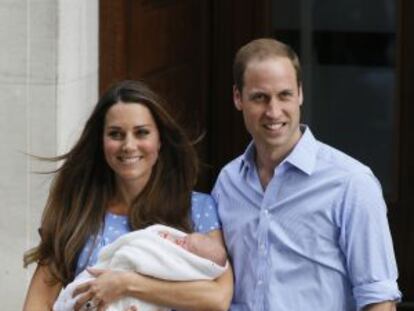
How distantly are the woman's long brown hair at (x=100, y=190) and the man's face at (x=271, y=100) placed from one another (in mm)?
425

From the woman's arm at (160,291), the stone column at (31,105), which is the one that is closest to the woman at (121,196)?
the woman's arm at (160,291)

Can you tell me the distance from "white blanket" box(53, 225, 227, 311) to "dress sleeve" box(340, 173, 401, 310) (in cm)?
45

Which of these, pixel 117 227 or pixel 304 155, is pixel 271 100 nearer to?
pixel 304 155

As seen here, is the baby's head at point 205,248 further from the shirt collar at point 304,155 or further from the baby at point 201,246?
the shirt collar at point 304,155

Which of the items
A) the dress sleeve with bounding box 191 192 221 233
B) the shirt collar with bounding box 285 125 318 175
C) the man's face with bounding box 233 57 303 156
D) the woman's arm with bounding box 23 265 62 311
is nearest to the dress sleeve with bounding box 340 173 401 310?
the shirt collar with bounding box 285 125 318 175

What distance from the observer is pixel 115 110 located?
187 inches

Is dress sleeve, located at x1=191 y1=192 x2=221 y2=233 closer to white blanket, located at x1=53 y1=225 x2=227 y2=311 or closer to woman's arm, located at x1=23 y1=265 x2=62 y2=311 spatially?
white blanket, located at x1=53 y1=225 x2=227 y2=311

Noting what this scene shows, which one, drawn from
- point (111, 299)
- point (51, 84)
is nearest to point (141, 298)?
point (111, 299)

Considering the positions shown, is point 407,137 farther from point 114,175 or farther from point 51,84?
point 114,175

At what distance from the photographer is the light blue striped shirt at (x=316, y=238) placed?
4.35 m

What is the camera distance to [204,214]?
477 centimetres

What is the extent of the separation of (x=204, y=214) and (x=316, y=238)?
48 cm

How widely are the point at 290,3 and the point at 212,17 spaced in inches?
18.1

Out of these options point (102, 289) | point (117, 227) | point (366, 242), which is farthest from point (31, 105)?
point (366, 242)
